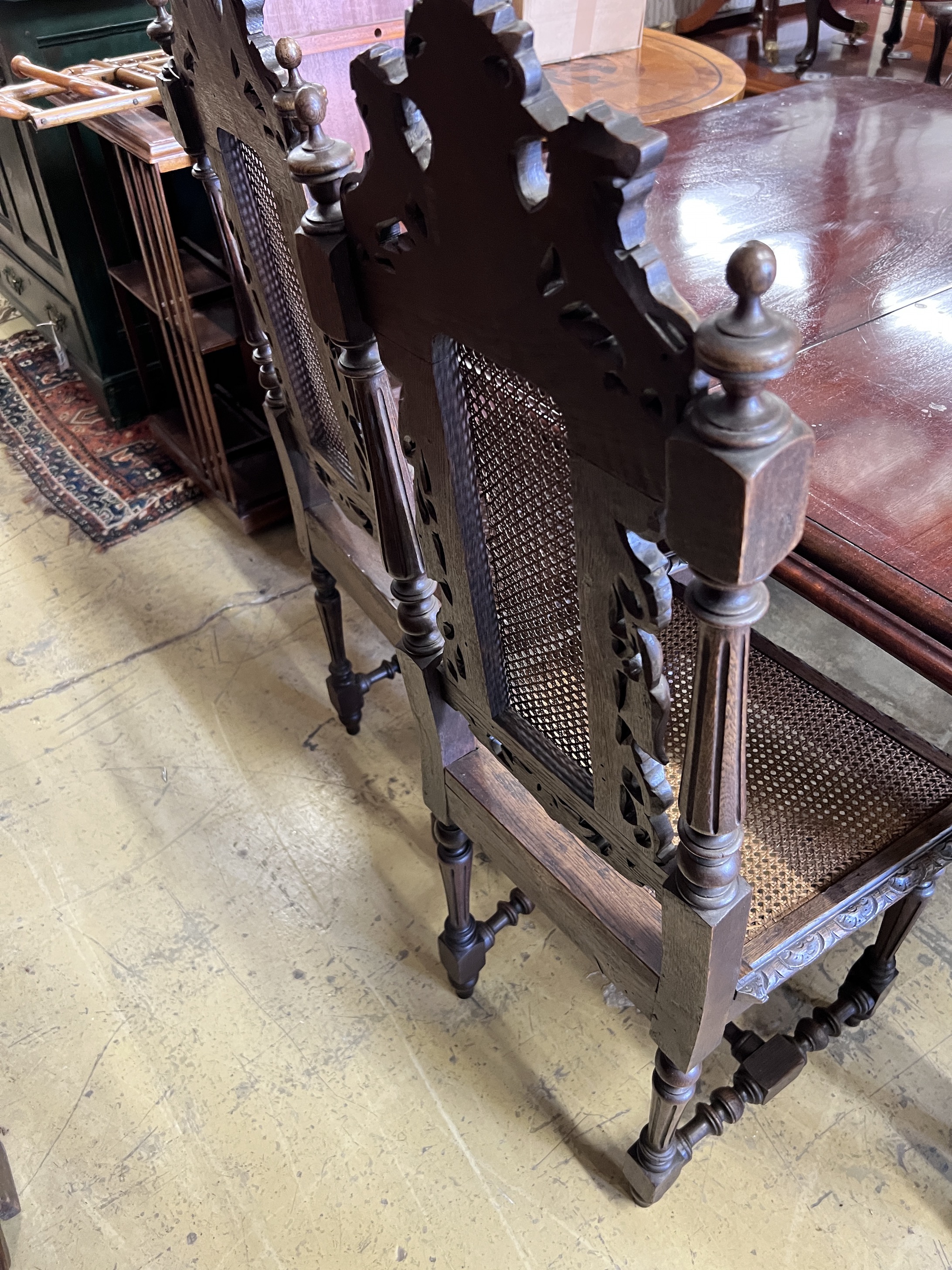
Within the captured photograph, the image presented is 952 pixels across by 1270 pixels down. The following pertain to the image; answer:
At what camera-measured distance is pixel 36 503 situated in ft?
8.84

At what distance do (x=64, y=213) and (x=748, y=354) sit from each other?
2.61 metres

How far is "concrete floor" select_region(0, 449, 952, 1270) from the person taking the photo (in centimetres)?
133

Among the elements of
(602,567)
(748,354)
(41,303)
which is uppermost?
(748,354)

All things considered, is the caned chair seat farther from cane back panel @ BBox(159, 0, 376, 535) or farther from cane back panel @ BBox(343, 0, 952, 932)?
cane back panel @ BBox(159, 0, 376, 535)

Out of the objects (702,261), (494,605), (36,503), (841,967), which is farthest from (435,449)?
(36,503)

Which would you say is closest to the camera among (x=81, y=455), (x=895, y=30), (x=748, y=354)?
(x=748, y=354)

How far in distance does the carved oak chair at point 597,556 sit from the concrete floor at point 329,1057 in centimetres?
13

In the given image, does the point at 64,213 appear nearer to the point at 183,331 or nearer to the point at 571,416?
the point at 183,331

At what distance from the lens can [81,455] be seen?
9.32 ft

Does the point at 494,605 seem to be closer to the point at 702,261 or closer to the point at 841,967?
the point at 702,261

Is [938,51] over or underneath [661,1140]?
over

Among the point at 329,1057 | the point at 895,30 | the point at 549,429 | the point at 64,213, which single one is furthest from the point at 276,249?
the point at 895,30

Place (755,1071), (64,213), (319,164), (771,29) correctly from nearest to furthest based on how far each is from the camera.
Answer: (319,164), (755,1071), (64,213), (771,29)

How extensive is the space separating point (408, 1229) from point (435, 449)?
1.09 metres
